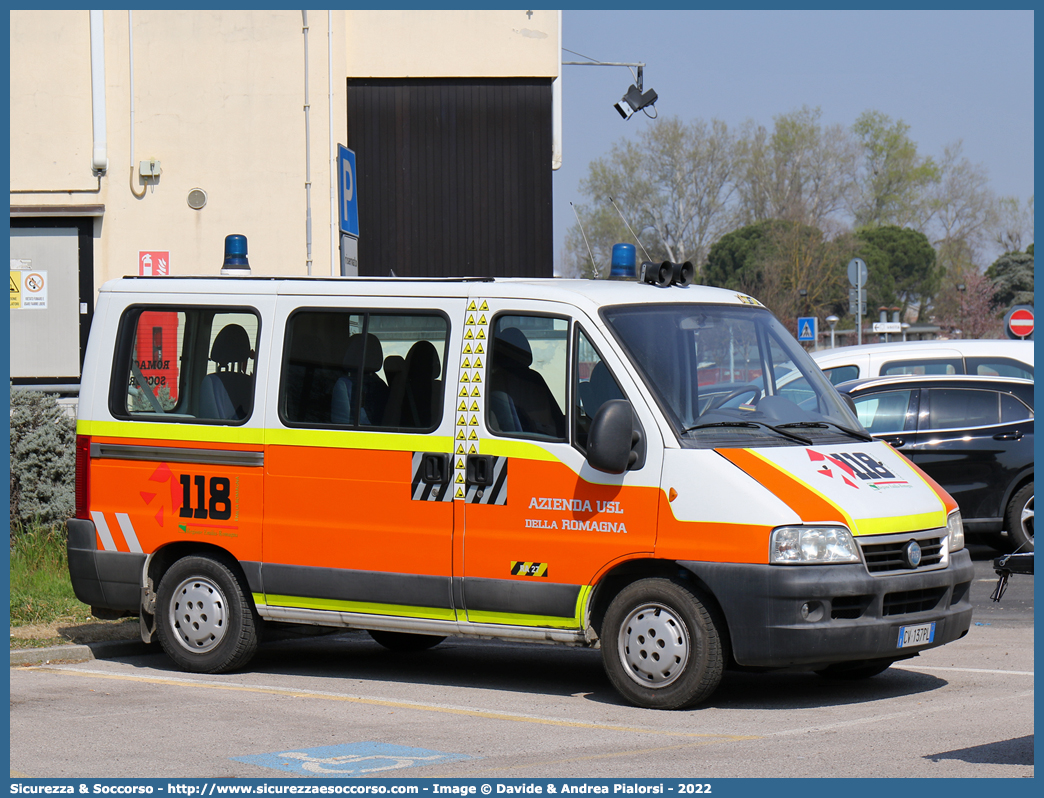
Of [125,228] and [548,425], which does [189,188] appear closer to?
[125,228]

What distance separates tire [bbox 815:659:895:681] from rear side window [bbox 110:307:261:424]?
3.86 metres

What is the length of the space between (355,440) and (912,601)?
3272mm

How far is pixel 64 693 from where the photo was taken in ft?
27.2

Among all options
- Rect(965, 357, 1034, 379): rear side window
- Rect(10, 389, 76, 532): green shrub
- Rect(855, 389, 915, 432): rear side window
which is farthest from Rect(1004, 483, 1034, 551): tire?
Rect(10, 389, 76, 532): green shrub

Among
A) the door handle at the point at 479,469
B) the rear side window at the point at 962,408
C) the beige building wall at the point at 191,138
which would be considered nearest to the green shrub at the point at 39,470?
the door handle at the point at 479,469

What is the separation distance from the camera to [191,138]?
18.9 metres

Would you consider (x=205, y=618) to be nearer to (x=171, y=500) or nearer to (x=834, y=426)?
(x=171, y=500)

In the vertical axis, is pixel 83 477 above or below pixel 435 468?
below

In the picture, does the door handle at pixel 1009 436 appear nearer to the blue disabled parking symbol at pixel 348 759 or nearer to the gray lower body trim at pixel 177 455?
the gray lower body trim at pixel 177 455

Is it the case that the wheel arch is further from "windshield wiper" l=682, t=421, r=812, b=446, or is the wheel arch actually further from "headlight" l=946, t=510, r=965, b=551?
"headlight" l=946, t=510, r=965, b=551

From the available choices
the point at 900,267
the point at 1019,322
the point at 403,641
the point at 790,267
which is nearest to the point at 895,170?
the point at 900,267

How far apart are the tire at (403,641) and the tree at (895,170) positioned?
76049 millimetres
